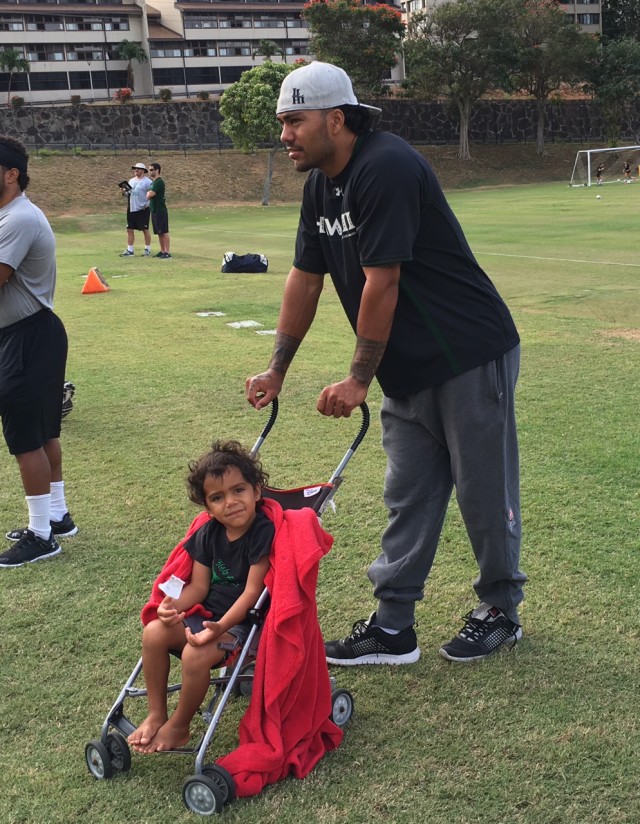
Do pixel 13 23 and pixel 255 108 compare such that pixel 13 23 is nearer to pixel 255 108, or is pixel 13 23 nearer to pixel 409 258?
pixel 255 108

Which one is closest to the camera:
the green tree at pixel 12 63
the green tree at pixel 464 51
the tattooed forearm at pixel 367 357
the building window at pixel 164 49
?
the tattooed forearm at pixel 367 357

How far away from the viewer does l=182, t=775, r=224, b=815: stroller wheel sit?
2.87 metres

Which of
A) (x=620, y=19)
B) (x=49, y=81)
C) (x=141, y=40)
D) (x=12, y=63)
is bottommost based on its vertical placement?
(x=49, y=81)

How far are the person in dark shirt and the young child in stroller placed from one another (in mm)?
407

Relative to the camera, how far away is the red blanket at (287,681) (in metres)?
3.00

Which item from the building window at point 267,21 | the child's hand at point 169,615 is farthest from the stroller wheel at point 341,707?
the building window at point 267,21

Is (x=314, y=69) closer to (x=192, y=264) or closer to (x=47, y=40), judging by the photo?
(x=192, y=264)

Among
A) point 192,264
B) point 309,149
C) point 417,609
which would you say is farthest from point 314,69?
point 192,264

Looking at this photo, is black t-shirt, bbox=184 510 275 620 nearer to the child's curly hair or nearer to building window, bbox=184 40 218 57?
the child's curly hair

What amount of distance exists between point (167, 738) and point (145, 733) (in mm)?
80

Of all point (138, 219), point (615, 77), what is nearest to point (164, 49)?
point (615, 77)

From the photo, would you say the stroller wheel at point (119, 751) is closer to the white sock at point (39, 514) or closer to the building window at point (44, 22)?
the white sock at point (39, 514)

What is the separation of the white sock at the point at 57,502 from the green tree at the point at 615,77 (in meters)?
66.6

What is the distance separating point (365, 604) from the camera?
14.3ft
